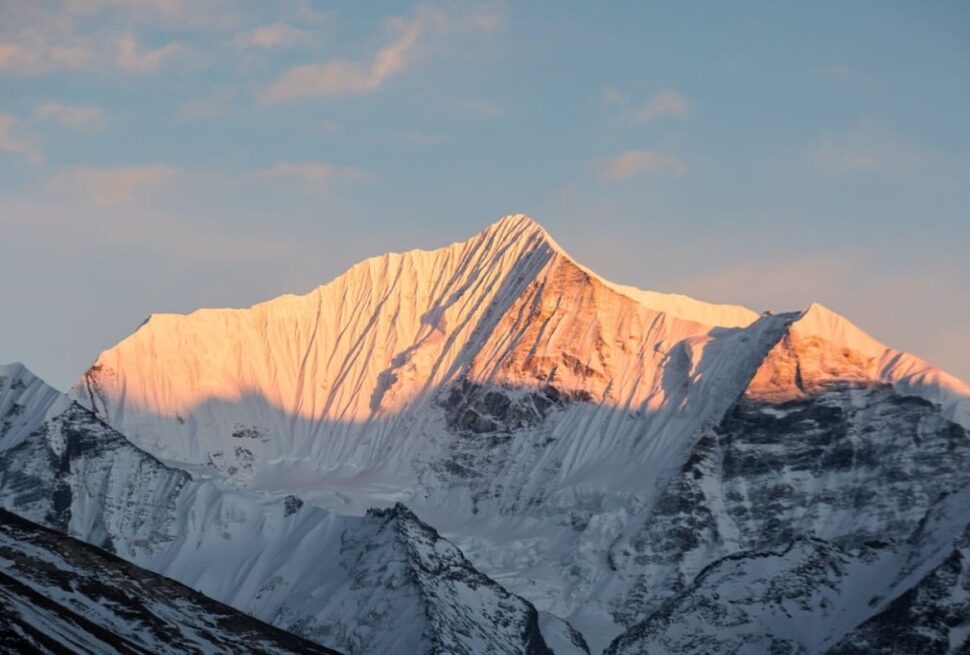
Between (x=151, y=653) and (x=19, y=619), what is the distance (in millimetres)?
12910

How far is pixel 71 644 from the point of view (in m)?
189

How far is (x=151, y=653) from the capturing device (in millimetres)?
197500

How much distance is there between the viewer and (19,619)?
18750 cm

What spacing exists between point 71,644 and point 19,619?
384cm

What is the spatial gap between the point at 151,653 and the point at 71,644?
9.96 metres
